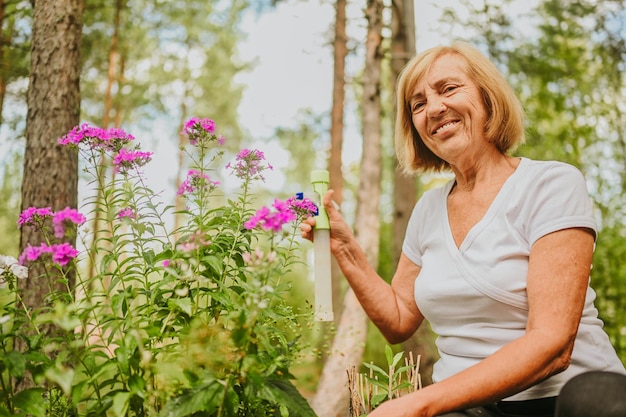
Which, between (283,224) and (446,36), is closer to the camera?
(283,224)

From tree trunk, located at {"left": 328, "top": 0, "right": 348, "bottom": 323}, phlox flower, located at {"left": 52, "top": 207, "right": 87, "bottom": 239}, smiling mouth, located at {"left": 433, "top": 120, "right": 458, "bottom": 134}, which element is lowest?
phlox flower, located at {"left": 52, "top": 207, "right": 87, "bottom": 239}

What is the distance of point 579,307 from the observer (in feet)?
4.74

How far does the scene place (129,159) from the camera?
169cm

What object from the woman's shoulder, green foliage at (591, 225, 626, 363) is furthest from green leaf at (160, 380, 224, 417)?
green foliage at (591, 225, 626, 363)

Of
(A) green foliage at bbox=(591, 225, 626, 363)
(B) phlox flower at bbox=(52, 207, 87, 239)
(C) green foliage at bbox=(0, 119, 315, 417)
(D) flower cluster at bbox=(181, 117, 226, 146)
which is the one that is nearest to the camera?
(C) green foliage at bbox=(0, 119, 315, 417)

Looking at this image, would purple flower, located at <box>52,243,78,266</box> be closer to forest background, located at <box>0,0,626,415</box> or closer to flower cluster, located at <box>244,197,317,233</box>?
flower cluster, located at <box>244,197,317,233</box>

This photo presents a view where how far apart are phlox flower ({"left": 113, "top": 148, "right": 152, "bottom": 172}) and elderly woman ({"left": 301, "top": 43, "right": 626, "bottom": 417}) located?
0.50m

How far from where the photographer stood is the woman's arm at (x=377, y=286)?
200cm

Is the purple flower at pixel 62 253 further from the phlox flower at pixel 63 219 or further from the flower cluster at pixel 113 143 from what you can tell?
the flower cluster at pixel 113 143

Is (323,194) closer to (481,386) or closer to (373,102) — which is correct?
(481,386)

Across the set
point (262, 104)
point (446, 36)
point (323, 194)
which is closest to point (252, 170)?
point (323, 194)

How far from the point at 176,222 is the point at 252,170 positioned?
15.6m

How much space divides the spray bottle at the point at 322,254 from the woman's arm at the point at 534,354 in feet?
1.47

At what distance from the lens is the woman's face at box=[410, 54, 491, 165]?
1.85 metres
